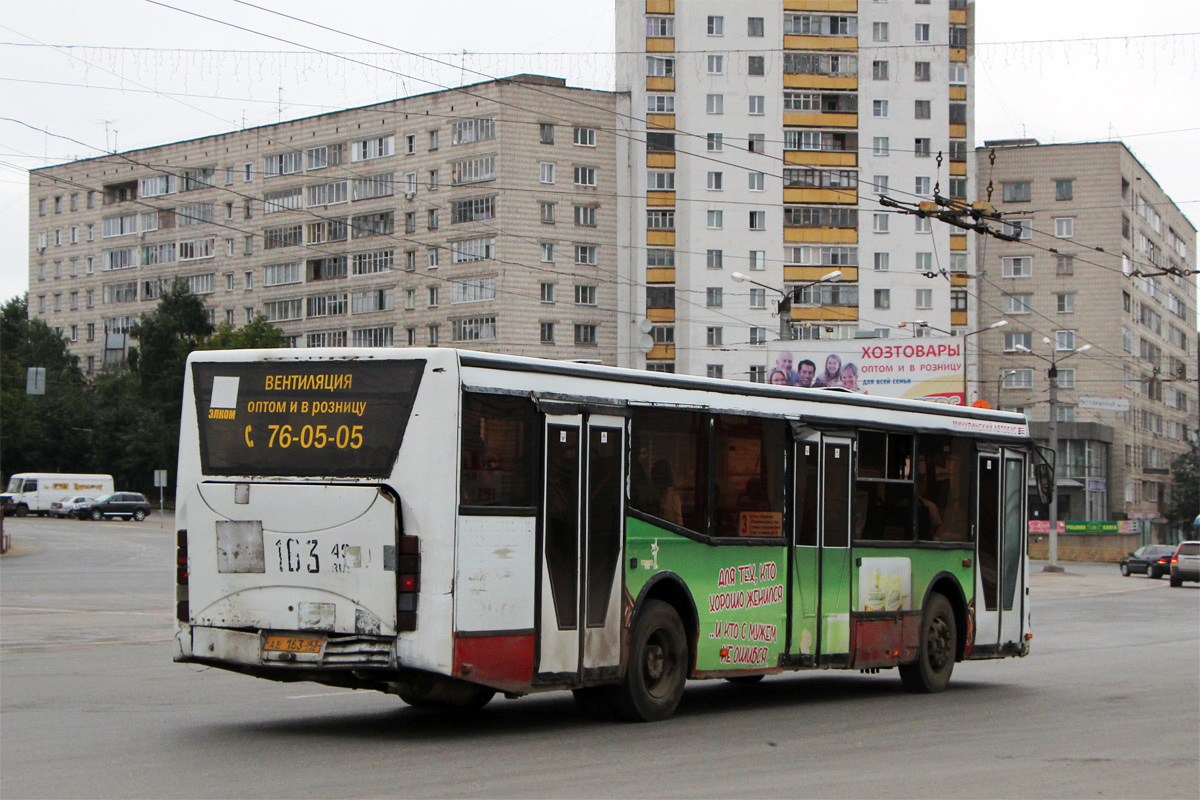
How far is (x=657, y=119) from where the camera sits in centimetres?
8881

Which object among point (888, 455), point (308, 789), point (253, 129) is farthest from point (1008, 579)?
point (253, 129)

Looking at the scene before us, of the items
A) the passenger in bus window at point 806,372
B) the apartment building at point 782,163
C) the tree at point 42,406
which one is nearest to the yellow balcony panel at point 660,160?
the apartment building at point 782,163

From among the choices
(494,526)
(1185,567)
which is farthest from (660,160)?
(494,526)

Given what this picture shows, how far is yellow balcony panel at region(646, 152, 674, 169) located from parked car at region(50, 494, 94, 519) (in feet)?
116

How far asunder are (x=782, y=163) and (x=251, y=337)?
1257 inches

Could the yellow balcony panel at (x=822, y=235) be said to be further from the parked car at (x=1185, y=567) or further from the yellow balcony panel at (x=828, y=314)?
the parked car at (x=1185, y=567)

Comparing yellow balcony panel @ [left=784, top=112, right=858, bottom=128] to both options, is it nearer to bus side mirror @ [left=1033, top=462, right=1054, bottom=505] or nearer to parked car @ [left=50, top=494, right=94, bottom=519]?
parked car @ [left=50, top=494, right=94, bottom=519]

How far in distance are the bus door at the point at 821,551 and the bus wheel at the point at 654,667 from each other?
170 cm

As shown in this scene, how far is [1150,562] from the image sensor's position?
62156mm

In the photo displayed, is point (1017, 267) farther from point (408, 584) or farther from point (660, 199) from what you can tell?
point (408, 584)

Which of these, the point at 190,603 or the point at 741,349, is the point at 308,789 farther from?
the point at 741,349

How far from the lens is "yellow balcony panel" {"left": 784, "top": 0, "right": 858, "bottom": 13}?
9062 cm

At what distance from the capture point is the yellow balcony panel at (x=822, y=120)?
9044 cm

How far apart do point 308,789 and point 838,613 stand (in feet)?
22.6
